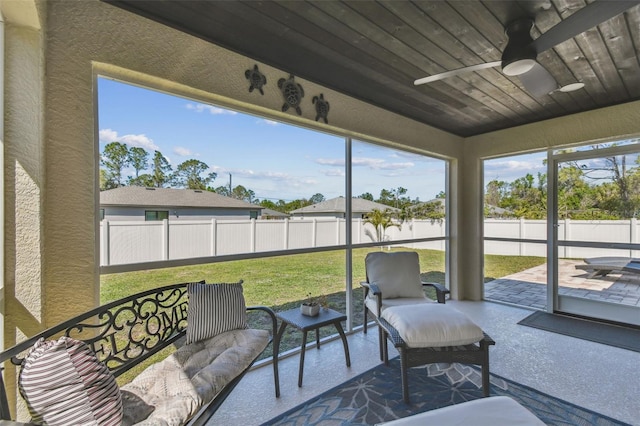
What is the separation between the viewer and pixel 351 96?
3.29m

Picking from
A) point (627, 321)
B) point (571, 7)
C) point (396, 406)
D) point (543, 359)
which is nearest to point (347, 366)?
point (396, 406)

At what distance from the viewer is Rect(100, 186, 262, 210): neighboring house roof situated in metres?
2.08

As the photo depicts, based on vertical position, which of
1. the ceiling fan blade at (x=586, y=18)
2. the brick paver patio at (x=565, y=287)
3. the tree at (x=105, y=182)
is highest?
the ceiling fan blade at (x=586, y=18)

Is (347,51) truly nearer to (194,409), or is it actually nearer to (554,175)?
(194,409)

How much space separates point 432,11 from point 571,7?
0.83m

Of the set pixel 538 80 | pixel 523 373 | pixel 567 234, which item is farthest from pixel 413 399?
pixel 567 234

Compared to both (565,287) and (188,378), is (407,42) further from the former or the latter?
(565,287)

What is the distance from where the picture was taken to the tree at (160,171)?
2225 mm

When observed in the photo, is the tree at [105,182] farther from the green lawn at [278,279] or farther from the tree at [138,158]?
the green lawn at [278,279]

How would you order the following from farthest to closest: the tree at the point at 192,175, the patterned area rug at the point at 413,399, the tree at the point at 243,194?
the tree at the point at 243,194 < the tree at the point at 192,175 < the patterned area rug at the point at 413,399

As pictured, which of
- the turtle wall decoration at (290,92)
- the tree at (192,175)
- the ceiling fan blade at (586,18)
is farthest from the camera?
the turtle wall decoration at (290,92)

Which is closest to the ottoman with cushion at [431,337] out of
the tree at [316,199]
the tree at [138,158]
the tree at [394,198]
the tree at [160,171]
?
the tree at [316,199]

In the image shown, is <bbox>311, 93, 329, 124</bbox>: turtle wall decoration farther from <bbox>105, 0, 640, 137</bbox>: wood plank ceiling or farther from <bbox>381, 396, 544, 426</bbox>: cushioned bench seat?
<bbox>381, 396, 544, 426</bbox>: cushioned bench seat

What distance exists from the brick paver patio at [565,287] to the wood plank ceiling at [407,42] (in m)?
2.15
